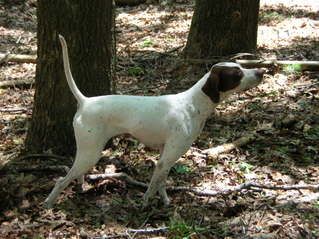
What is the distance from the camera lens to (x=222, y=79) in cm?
502

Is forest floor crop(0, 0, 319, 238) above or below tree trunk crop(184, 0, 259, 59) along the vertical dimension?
below

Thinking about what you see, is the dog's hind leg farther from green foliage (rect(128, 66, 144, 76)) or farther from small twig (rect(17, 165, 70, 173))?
green foliage (rect(128, 66, 144, 76))

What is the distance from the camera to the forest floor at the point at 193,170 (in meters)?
4.90

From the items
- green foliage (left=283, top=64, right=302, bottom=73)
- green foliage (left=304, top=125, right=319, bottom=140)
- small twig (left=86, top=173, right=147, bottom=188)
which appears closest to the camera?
small twig (left=86, top=173, right=147, bottom=188)

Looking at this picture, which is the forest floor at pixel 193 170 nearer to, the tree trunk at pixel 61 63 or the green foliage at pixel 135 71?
the green foliage at pixel 135 71

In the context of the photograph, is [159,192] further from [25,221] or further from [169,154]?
[25,221]

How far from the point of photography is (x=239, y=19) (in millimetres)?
9039

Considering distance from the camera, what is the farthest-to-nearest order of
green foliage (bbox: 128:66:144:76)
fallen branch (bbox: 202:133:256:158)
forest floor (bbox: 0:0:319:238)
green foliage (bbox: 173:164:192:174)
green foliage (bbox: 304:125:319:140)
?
1. green foliage (bbox: 128:66:144:76)
2. green foliage (bbox: 304:125:319:140)
3. fallen branch (bbox: 202:133:256:158)
4. green foliage (bbox: 173:164:192:174)
5. forest floor (bbox: 0:0:319:238)

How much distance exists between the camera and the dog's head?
5012 millimetres

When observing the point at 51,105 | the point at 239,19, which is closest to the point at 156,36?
the point at 239,19

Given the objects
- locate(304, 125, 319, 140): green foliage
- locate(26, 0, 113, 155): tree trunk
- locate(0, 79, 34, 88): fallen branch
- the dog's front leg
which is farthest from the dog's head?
locate(0, 79, 34, 88): fallen branch

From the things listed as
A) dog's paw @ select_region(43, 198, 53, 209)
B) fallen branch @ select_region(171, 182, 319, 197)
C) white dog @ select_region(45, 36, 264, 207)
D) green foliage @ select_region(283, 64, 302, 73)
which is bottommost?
fallen branch @ select_region(171, 182, 319, 197)

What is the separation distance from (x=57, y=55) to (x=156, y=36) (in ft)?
19.3

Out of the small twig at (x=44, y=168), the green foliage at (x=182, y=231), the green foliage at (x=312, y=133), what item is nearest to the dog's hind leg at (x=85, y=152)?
the small twig at (x=44, y=168)
